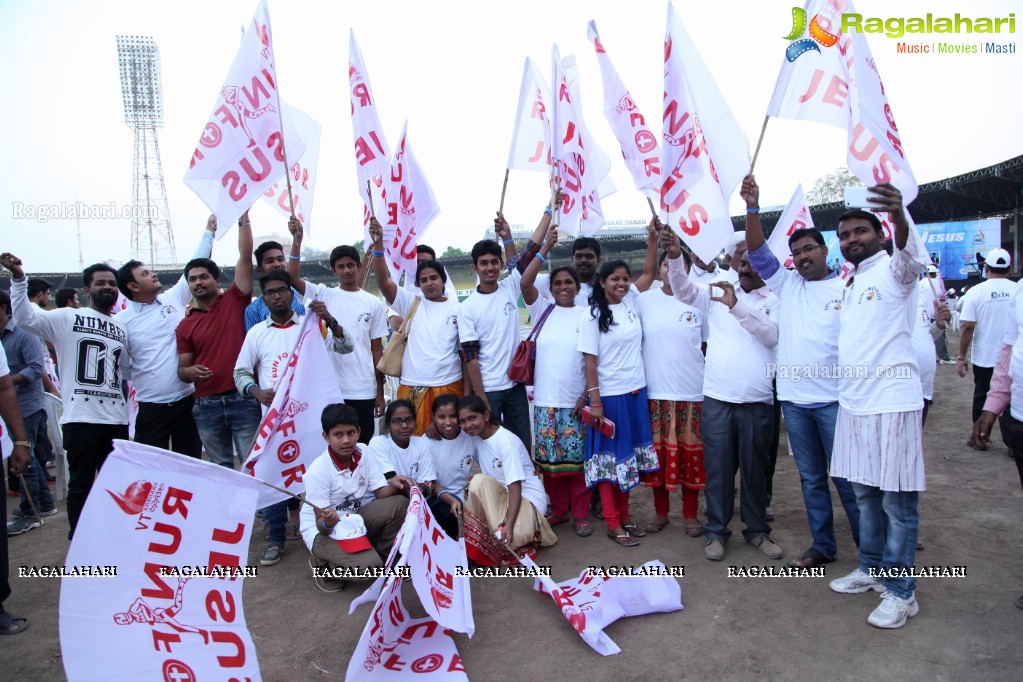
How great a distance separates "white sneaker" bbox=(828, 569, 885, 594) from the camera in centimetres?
351

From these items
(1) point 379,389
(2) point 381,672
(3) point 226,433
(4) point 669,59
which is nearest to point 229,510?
(2) point 381,672

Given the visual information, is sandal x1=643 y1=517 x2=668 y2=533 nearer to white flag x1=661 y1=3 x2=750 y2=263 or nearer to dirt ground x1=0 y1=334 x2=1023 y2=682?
→ dirt ground x1=0 y1=334 x2=1023 y2=682

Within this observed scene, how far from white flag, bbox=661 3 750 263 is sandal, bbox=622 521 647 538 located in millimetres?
1889

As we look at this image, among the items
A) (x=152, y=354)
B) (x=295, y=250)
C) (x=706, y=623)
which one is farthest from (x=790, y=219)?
(x=152, y=354)

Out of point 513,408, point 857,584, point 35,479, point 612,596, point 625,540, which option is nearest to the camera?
point 612,596

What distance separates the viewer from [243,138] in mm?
4367

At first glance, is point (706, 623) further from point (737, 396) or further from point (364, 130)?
point (364, 130)

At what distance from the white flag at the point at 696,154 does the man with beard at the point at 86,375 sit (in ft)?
12.1

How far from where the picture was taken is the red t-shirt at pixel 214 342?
4531 millimetres

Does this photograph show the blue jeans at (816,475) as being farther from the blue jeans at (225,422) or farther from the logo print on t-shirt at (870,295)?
the blue jeans at (225,422)

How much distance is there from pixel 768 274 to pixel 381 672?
3.01 metres

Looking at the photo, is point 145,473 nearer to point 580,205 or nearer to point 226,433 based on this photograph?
point 226,433

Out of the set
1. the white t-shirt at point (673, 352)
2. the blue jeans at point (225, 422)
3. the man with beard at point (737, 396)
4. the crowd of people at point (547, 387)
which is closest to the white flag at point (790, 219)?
the crowd of people at point (547, 387)

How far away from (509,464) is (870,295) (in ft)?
7.48
